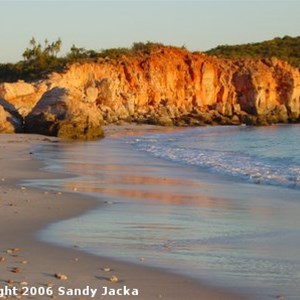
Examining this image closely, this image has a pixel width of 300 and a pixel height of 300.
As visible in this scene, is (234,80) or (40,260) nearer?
(40,260)

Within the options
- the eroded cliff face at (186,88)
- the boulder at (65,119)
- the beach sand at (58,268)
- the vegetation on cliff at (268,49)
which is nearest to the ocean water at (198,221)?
the beach sand at (58,268)

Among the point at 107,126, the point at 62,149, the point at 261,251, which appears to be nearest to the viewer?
the point at 261,251

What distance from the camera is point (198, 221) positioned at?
982 centimetres

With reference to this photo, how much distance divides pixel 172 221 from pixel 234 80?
198 feet

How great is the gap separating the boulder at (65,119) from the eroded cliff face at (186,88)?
1314 cm

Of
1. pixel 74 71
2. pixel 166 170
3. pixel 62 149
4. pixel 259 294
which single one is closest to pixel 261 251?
pixel 259 294

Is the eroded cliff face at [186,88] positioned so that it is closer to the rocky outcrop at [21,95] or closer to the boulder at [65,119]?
the rocky outcrop at [21,95]

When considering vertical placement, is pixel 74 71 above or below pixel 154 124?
above

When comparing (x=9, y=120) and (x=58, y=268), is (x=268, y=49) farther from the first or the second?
(x=58, y=268)

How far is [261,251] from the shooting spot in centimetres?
782

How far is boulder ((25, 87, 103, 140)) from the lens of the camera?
33312 mm

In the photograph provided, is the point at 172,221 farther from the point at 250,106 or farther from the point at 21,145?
the point at 250,106

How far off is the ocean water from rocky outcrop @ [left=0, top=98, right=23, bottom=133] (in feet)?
44.9

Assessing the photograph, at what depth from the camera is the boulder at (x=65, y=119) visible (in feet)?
109
